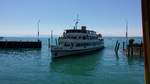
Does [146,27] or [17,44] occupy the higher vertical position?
[146,27]

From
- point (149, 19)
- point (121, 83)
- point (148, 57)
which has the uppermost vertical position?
point (149, 19)

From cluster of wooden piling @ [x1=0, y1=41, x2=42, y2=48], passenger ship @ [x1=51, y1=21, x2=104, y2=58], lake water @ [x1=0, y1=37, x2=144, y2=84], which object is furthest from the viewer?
cluster of wooden piling @ [x1=0, y1=41, x2=42, y2=48]

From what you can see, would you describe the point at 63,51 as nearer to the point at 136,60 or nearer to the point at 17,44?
the point at 136,60

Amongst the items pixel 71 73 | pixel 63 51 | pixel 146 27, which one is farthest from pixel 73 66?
pixel 146 27

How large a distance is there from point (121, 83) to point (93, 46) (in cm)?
4213

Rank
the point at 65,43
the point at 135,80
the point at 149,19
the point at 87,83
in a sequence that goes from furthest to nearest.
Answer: the point at 65,43 → the point at 135,80 → the point at 87,83 → the point at 149,19

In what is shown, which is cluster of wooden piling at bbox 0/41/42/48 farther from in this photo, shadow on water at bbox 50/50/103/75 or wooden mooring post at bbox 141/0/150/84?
→ wooden mooring post at bbox 141/0/150/84

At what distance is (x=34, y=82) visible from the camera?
24469 millimetres

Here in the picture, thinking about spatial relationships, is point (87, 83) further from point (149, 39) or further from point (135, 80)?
point (149, 39)

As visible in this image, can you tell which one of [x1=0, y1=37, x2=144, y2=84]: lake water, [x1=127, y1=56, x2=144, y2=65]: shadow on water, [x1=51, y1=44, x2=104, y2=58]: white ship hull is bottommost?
[x1=0, y1=37, x2=144, y2=84]: lake water

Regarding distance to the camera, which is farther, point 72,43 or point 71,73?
point 72,43

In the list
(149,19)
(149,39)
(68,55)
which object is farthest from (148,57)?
(68,55)

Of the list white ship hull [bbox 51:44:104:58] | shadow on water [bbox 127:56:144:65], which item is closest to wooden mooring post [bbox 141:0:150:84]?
shadow on water [bbox 127:56:144:65]

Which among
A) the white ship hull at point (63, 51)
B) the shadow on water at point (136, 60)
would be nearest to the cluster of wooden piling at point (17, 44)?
the white ship hull at point (63, 51)
